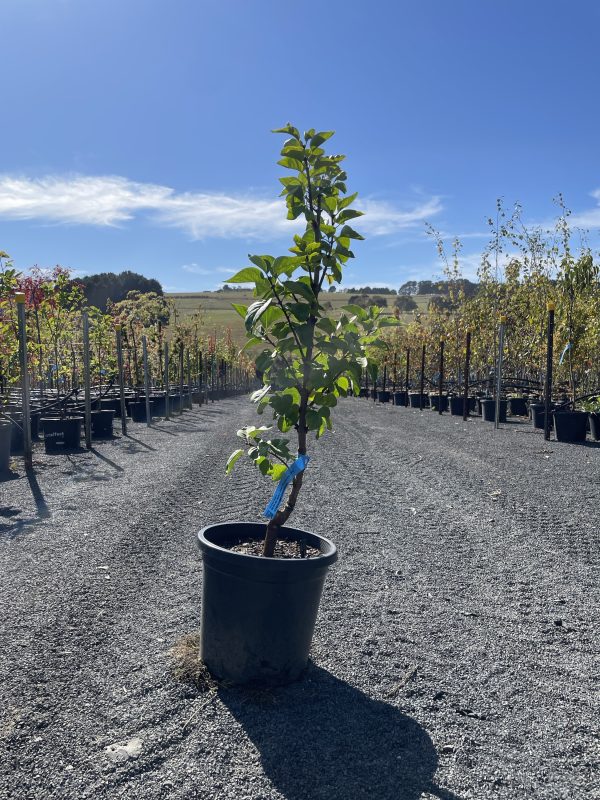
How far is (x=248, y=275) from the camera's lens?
246 cm

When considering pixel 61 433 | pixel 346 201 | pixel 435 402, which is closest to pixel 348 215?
pixel 346 201

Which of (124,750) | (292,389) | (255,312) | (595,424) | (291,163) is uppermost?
(291,163)

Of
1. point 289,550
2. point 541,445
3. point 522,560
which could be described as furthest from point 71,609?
point 541,445

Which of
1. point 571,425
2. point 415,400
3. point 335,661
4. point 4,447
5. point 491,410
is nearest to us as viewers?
point 335,661

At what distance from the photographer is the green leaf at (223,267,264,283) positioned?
2.45 metres

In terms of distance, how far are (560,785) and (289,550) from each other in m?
1.41

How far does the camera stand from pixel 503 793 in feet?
6.71

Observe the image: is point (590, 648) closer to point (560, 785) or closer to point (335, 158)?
point (560, 785)

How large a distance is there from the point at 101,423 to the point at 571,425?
8.80 m

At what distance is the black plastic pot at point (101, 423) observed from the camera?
1250cm

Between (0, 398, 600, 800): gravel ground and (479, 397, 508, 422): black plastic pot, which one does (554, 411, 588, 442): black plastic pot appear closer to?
(479, 397, 508, 422): black plastic pot

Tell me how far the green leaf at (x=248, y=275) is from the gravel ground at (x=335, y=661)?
164 centimetres

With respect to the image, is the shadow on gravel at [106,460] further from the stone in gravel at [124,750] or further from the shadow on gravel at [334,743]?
the stone in gravel at [124,750]

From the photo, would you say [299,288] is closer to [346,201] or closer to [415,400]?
[346,201]
